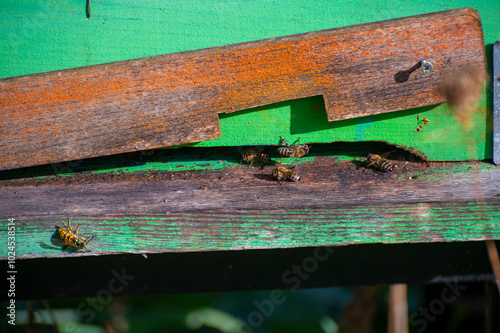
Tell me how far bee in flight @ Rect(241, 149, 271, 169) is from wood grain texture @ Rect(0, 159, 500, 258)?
0.28 m

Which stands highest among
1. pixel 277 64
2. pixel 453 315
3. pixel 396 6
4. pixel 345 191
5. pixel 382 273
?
pixel 396 6

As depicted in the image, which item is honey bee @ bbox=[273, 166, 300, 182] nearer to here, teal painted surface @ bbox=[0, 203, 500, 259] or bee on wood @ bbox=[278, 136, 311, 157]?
bee on wood @ bbox=[278, 136, 311, 157]

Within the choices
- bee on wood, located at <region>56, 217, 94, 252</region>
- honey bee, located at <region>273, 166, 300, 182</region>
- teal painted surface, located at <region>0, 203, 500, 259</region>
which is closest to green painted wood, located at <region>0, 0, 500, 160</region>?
honey bee, located at <region>273, 166, 300, 182</region>

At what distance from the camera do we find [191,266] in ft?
8.77

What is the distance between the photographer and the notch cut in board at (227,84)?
181cm

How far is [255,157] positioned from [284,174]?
24 cm

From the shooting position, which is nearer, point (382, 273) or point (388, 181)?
point (388, 181)

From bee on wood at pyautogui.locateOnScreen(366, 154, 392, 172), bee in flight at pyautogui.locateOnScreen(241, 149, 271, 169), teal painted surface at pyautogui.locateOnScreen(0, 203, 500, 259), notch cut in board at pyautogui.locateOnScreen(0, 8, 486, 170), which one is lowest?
teal painted surface at pyautogui.locateOnScreen(0, 203, 500, 259)

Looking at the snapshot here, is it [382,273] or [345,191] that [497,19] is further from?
[382,273]

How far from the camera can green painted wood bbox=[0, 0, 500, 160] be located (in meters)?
1.88

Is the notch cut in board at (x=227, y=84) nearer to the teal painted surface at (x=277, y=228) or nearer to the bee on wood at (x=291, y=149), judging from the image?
the bee on wood at (x=291, y=149)

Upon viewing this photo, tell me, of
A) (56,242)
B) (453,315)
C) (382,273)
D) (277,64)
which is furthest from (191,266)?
(453,315)

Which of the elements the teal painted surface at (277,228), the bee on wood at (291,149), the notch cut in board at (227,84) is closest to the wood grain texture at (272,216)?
the teal painted surface at (277,228)

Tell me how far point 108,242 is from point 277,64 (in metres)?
1.14
